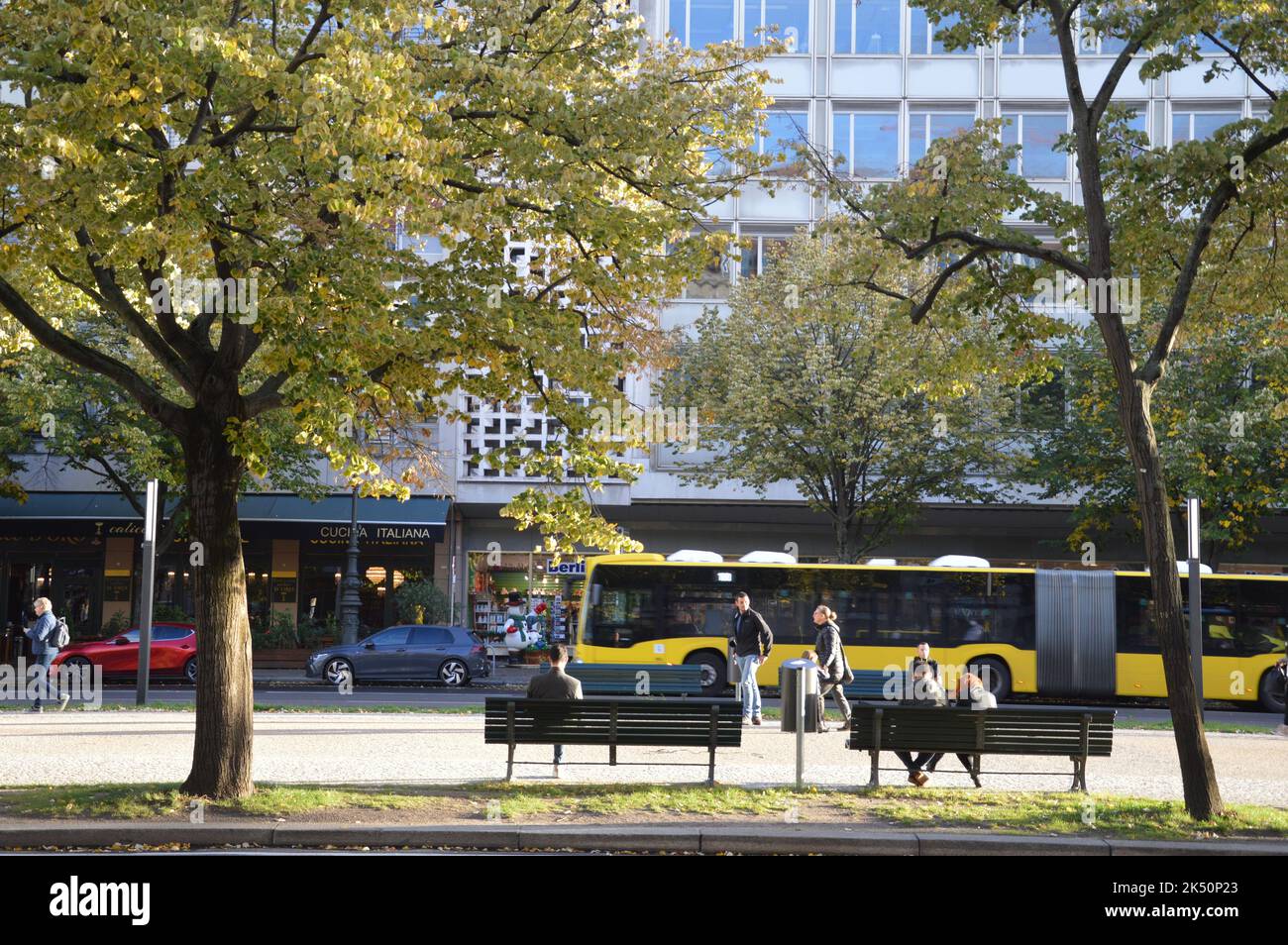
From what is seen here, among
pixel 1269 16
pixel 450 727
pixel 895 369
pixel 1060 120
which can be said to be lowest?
pixel 450 727

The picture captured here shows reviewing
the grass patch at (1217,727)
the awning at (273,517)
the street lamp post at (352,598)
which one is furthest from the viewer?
the awning at (273,517)

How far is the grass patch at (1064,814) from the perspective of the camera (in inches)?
417

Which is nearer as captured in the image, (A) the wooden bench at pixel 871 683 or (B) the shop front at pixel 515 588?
(A) the wooden bench at pixel 871 683

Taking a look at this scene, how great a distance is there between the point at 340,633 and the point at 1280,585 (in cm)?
2192

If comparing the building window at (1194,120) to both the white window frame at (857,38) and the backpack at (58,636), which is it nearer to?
the white window frame at (857,38)

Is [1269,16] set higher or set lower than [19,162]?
higher

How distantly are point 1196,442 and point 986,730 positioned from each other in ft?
60.2

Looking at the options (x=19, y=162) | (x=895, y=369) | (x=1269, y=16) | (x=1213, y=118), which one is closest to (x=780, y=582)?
(x=895, y=369)

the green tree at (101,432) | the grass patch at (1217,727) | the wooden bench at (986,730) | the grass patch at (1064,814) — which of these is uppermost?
the green tree at (101,432)

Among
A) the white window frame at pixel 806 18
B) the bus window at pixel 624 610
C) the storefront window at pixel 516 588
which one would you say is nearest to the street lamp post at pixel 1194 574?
the bus window at pixel 624 610

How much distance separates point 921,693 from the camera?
14.6 metres

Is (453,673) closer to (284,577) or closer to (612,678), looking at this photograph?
(284,577)

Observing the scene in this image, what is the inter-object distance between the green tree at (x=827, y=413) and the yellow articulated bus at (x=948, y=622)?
443cm

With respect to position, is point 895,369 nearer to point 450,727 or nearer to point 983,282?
point 983,282
